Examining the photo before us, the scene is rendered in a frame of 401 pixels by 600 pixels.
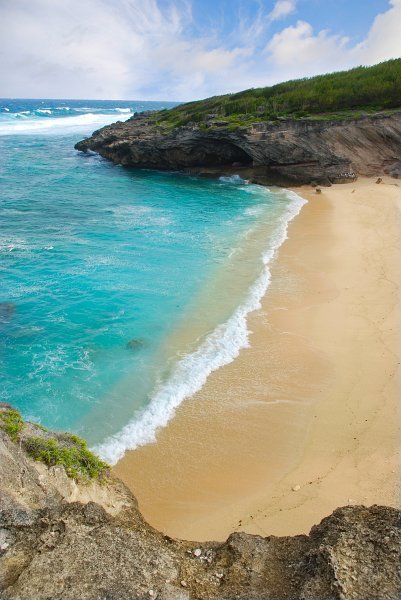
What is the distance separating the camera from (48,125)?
305ft


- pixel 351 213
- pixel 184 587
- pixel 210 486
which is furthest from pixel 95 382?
pixel 351 213

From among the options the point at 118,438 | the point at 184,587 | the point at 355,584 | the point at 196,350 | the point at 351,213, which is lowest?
the point at 118,438

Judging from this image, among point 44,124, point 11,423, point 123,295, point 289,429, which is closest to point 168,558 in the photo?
point 11,423

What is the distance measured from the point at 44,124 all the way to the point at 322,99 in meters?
75.0

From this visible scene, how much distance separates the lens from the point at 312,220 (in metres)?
26.8

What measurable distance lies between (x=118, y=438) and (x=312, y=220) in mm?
20857

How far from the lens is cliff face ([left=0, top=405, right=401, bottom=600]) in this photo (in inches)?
172

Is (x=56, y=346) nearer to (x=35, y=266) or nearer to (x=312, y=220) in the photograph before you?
(x=35, y=266)

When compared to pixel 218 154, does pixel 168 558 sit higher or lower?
lower

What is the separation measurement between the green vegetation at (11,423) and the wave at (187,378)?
3.07 m

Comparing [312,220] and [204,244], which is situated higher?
[312,220]

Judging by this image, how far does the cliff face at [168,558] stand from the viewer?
438 centimetres

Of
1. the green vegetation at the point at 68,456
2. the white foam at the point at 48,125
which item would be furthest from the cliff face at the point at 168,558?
the white foam at the point at 48,125

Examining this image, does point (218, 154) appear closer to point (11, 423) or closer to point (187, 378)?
point (187, 378)
